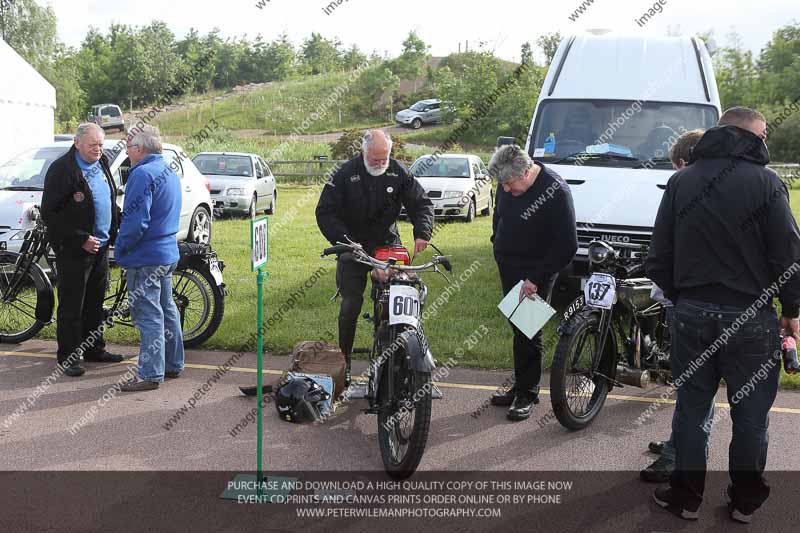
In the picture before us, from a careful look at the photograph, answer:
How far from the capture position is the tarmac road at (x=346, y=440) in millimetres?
4902

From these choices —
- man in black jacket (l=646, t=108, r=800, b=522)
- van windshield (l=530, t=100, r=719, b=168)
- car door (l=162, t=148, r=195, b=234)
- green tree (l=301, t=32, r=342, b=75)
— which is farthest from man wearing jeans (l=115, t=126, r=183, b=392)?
green tree (l=301, t=32, r=342, b=75)

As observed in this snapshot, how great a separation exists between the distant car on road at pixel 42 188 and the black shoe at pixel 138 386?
8.93 feet

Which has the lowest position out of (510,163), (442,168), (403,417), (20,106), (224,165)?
(403,417)

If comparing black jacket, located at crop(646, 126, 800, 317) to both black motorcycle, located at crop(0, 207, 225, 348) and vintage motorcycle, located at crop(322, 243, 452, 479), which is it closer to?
vintage motorcycle, located at crop(322, 243, 452, 479)

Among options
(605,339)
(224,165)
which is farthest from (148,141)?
(224,165)

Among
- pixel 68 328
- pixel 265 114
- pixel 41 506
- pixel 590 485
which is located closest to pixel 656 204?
pixel 590 485

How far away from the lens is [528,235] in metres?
5.85

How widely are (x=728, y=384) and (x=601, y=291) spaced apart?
147 centimetres

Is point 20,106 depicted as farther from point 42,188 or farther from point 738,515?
point 738,515

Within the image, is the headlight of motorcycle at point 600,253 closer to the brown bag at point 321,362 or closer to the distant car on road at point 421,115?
the brown bag at point 321,362

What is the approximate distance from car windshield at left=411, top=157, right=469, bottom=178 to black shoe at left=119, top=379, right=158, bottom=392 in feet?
43.6

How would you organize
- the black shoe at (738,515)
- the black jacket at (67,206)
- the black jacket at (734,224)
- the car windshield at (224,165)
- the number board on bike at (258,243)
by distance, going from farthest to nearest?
the car windshield at (224,165), the black jacket at (67,206), the number board on bike at (258,243), the black shoe at (738,515), the black jacket at (734,224)

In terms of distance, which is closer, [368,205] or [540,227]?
[540,227]

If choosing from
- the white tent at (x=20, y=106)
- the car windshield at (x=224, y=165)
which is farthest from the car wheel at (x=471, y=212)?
the white tent at (x=20, y=106)
